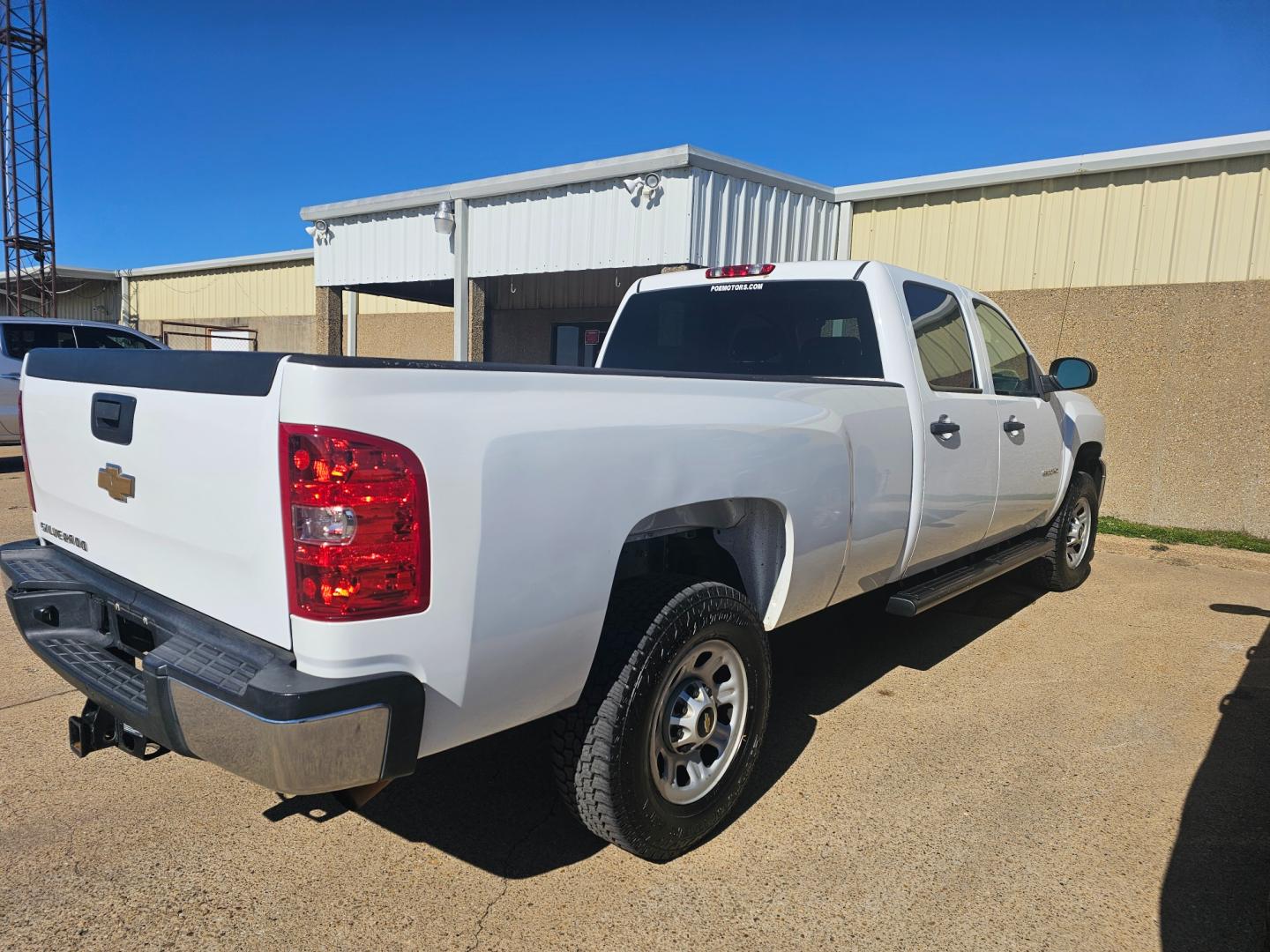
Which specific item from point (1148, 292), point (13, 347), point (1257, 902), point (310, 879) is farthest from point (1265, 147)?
point (13, 347)

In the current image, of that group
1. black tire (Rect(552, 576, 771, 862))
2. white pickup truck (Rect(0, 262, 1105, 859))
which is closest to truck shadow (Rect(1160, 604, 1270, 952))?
white pickup truck (Rect(0, 262, 1105, 859))

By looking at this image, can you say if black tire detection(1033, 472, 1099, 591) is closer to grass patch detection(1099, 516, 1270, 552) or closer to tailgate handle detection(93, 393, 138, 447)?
grass patch detection(1099, 516, 1270, 552)

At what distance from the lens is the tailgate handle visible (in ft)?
7.97

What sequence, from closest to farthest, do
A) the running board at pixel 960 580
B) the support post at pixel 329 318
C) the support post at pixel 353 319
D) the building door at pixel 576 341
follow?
the running board at pixel 960 580 → the support post at pixel 329 318 → the building door at pixel 576 341 → the support post at pixel 353 319

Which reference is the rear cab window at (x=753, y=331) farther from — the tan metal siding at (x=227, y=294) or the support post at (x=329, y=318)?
the tan metal siding at (x=227, y=294)

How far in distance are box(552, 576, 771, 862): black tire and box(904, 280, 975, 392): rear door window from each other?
6.41 ft

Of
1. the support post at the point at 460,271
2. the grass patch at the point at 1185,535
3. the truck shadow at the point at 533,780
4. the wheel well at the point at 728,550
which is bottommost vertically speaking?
the truck shadow at the point at 533,780

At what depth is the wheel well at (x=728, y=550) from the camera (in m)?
3.01

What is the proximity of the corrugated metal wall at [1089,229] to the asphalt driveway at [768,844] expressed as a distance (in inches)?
220

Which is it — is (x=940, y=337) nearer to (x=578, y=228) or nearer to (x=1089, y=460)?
(x=1089, y=460)

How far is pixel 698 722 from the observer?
2.83m

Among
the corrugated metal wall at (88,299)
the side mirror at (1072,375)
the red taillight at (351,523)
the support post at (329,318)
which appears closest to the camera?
the red taillight at (351,523)

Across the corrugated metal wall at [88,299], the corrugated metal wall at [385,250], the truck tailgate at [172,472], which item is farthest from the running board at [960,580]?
the corrugated metal wall at [88,299]

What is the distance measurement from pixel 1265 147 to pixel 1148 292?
58.8 inches
